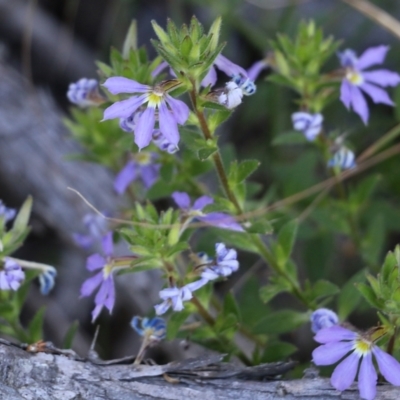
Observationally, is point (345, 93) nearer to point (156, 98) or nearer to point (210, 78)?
point (210, 78)

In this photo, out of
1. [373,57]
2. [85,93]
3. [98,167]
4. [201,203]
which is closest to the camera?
[201,203]

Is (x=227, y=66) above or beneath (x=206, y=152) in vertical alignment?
above

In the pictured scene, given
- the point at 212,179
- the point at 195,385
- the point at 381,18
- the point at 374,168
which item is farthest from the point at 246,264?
the point at 195,385

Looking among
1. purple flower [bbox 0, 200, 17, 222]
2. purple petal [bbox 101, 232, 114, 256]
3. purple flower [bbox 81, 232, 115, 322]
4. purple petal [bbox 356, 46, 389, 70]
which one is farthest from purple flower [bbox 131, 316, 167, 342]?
purple petal [bbox 356, 46, 389, 70]

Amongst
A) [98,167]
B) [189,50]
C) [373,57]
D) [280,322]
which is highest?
[373,57]

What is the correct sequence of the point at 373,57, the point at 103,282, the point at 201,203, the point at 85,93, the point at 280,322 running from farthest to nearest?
1. the point at 373,57
2. the point at 280,322
3. the point at 85,93
4. the point at 201,203
5. the point at 103,282

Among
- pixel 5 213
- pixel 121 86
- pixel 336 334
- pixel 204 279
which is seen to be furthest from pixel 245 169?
pixel 5 213
